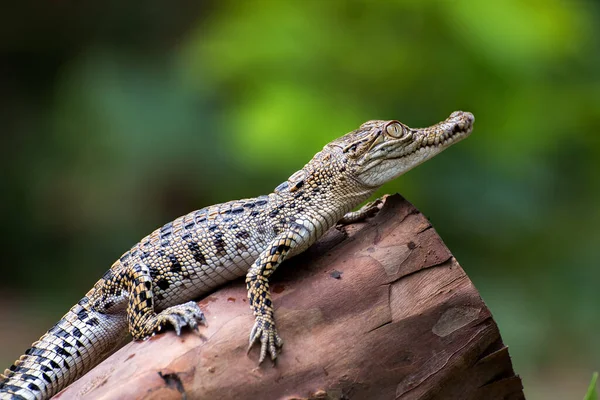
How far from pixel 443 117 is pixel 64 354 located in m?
4.76

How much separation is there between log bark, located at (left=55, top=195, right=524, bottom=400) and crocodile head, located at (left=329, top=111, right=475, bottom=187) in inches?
18.2

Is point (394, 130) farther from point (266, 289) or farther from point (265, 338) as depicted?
point (265, 338)

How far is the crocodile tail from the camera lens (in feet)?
13.2

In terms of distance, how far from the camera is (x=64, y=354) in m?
4.16

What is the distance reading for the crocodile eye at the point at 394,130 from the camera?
4.05m

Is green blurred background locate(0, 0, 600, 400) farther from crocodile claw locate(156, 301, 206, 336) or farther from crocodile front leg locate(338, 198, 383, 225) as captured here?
crocodile claw locate(156, 301, 206, 336)

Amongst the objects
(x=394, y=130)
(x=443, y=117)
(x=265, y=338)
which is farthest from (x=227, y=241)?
(x=443, y=117)

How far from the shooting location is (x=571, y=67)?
8094 mm

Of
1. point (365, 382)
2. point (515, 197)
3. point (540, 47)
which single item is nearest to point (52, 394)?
point (365, 382)

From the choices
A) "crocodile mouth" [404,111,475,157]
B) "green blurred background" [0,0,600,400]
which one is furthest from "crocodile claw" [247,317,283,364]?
"green blurred background" [0,0,600,400]

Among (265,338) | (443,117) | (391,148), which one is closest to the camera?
(265,338)

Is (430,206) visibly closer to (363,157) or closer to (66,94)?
(363,157)

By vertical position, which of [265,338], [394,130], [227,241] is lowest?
[265,338]

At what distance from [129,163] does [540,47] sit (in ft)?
18.2
